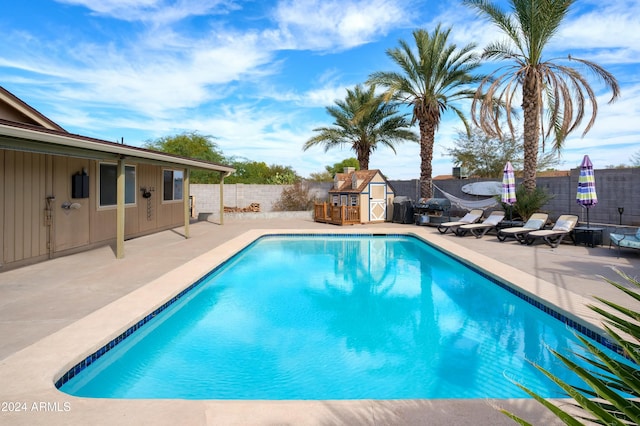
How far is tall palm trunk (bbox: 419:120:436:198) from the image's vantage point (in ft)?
57.1

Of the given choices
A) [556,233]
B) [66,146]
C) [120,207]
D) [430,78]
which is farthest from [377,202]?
[66,146]

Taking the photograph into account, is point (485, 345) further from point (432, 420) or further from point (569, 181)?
point (569, 181)

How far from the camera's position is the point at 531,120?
42.5 feet

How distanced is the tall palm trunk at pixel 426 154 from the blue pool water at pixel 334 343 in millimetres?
10001

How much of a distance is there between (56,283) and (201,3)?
12.4 meters

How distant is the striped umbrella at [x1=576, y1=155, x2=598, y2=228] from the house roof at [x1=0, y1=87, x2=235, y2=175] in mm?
11723

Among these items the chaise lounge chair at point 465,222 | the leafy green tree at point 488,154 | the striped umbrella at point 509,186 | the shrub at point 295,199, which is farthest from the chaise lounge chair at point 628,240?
the leafy green tree at point 488,154

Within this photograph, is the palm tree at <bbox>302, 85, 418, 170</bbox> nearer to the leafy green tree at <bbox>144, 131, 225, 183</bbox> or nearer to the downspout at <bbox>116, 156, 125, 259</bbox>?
the downspout at <bbox>116, 156, 125, 259</bbox>

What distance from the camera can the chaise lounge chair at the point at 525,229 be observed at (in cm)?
1147

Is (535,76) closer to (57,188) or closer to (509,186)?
(509,186)

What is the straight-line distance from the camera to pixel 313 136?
21781 millimetres

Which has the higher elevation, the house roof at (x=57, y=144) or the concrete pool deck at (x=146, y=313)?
the house roof at (x=57, y=144)

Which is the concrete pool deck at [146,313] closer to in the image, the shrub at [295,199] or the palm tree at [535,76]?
the palm tree at [535,76]

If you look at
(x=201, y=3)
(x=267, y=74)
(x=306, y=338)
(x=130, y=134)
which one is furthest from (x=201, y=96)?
(x=306, y=338)
